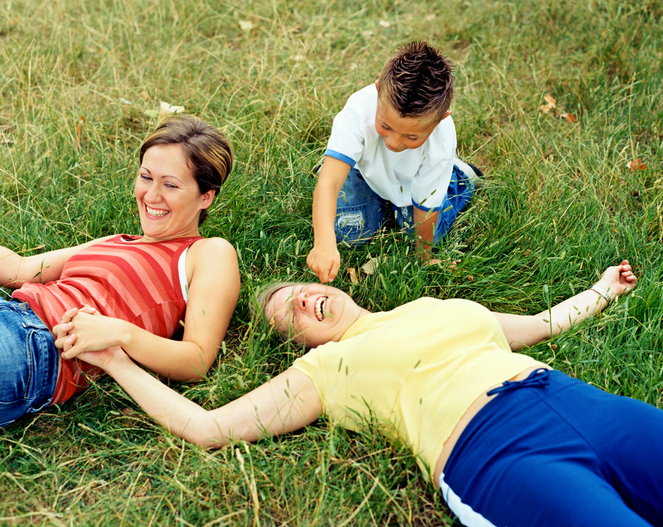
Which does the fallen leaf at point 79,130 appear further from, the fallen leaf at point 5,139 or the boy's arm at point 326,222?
the boy's arm at point 326,222

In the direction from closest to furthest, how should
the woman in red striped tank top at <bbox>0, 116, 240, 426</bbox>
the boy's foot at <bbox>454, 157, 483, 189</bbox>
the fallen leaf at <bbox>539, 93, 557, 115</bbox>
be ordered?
the woman in red striped tank top at <bbox>0, 116, 240, 426</bbox>, the boy's foot at <bbox>454, 157, 483, 189</bbox>, the fallen leaf at <bbox>539, 93, 557, 115</bbox>

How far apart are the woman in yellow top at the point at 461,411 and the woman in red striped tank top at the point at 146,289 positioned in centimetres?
14

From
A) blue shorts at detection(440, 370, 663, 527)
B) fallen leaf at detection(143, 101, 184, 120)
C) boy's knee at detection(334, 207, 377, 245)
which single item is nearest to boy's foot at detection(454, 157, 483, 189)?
boy's knee at detection(334, 207, 377, 245)

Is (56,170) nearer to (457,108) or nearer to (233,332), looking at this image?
(233,332)

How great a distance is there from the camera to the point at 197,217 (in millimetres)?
2943

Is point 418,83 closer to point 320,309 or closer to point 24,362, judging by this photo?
point 320,309

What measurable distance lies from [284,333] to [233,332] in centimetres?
38

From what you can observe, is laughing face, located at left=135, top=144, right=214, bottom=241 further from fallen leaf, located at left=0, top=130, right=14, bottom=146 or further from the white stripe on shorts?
fallen leaf, located at left=0, top=130, right=14, bottom=146

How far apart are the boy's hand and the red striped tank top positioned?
2.12 feet

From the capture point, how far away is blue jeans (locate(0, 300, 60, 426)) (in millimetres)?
2273

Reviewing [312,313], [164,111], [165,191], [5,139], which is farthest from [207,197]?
[5,139]

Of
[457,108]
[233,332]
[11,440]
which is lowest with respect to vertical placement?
[11,440]

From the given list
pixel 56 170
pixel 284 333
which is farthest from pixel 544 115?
pixel 56 170

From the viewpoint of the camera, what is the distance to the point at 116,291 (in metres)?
2.61
